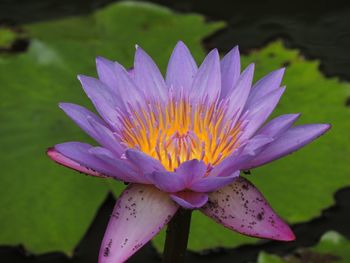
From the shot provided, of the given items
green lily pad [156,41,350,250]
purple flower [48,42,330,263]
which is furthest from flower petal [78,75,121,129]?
green lily pad [156,41,350,250]

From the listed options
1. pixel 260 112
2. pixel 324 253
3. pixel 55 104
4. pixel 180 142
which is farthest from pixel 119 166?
pixel 55 104

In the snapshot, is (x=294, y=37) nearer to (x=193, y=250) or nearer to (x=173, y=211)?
(x=193, y=250)

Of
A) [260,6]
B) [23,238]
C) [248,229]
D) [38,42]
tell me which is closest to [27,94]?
[38,42]

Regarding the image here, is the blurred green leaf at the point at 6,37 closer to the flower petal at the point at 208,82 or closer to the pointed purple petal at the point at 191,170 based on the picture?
the flower petal at the point at 208,82

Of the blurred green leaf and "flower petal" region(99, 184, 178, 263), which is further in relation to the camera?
the blurred green leaf

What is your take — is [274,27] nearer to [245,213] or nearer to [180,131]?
[180,131]

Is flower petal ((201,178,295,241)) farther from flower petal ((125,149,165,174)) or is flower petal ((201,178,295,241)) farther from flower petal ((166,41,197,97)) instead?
flower petal ((166,41,197,97))
